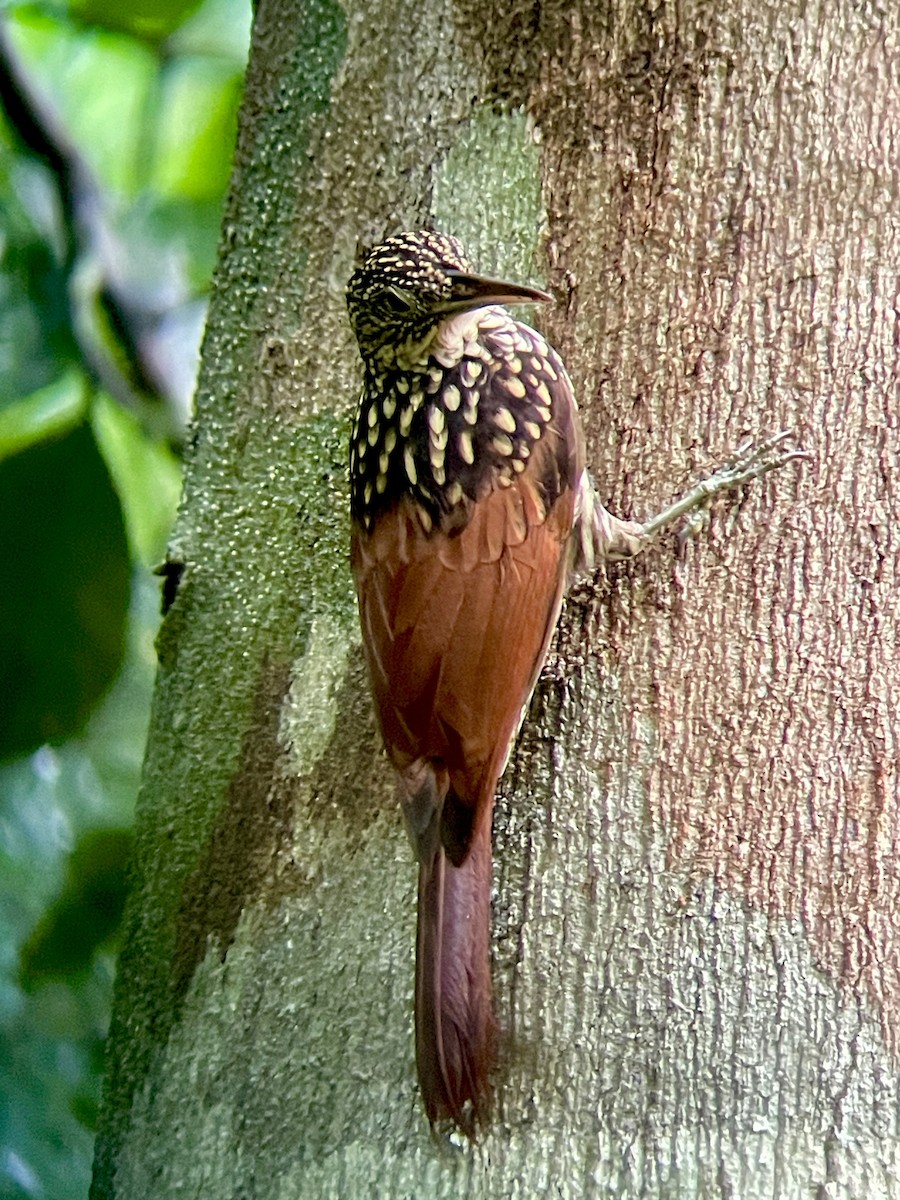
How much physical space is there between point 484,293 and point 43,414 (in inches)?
45.9

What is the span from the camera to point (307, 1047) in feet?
5.45

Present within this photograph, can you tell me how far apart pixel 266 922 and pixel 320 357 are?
83cm

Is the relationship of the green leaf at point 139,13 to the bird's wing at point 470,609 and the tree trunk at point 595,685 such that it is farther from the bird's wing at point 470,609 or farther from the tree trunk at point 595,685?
the bird's wing at point 470,609

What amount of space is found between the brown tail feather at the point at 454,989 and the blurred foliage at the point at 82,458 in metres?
0.86

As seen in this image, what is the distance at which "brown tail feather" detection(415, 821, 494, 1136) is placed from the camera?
151cm

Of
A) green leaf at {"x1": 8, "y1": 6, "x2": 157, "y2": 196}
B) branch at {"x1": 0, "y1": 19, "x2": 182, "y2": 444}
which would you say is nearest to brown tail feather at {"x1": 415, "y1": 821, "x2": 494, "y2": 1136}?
branch at {"x1": 0, "y1": 19, "x2": 182, "y2": 444}

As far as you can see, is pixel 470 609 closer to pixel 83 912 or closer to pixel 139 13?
pixel 83 912

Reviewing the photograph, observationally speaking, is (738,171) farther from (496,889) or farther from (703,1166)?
(703,1166)

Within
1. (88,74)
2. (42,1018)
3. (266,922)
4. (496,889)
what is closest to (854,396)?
(496,889)

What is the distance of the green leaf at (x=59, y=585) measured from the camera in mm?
2273

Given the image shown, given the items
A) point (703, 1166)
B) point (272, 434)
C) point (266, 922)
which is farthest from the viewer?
point (272, 434)

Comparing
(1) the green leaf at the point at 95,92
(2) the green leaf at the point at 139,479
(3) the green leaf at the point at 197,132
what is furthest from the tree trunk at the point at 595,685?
(1) the green leaf at the point at 95,92

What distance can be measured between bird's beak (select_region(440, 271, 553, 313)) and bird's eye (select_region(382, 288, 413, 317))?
0.17 ft

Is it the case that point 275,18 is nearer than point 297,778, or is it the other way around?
point 297,778
